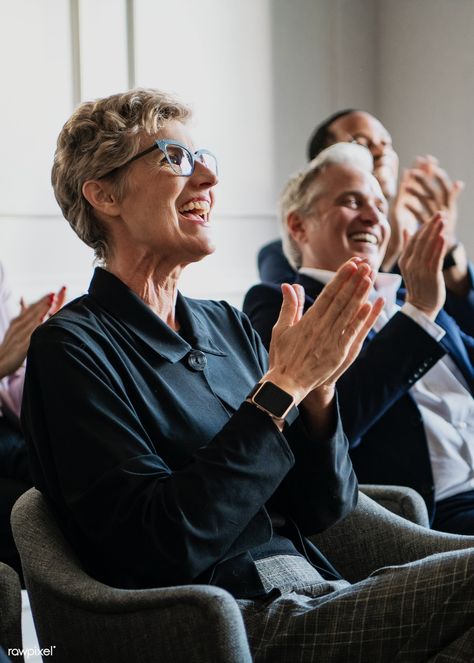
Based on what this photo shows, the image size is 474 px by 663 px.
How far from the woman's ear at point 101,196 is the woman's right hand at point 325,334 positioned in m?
0.38

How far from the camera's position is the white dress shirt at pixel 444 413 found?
2.08m

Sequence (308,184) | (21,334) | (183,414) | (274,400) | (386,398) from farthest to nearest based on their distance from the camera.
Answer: (308,184) < (21,334) < (386,398) < (183,414) < (274,400)

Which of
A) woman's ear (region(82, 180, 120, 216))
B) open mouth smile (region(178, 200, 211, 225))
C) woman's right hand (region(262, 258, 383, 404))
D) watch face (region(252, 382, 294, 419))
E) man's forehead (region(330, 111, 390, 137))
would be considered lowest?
man's forehead (region(330, 111, 390, 137))

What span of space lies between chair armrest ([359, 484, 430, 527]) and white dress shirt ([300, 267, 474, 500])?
10.2 inches

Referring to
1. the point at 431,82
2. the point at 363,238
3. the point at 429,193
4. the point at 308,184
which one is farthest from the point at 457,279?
the point at 431,82

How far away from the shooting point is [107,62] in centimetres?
351

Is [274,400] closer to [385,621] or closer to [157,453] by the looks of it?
[157,453]

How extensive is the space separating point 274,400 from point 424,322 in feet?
2.51

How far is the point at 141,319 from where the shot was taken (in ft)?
5.07

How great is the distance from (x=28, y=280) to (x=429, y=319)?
1741 mm

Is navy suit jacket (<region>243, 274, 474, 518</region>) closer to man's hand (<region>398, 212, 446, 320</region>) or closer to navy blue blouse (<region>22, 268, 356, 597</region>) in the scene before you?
man's hand (<region>398, 212, 446, 320</region>)

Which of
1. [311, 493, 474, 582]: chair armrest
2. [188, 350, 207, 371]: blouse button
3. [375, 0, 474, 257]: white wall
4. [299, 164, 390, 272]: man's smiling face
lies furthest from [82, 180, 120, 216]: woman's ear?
[375, 0, 474, 257]: white wall

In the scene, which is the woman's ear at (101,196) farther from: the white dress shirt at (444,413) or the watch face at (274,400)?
the white dress shirt at (444,413)

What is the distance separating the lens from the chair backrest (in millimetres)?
1158
